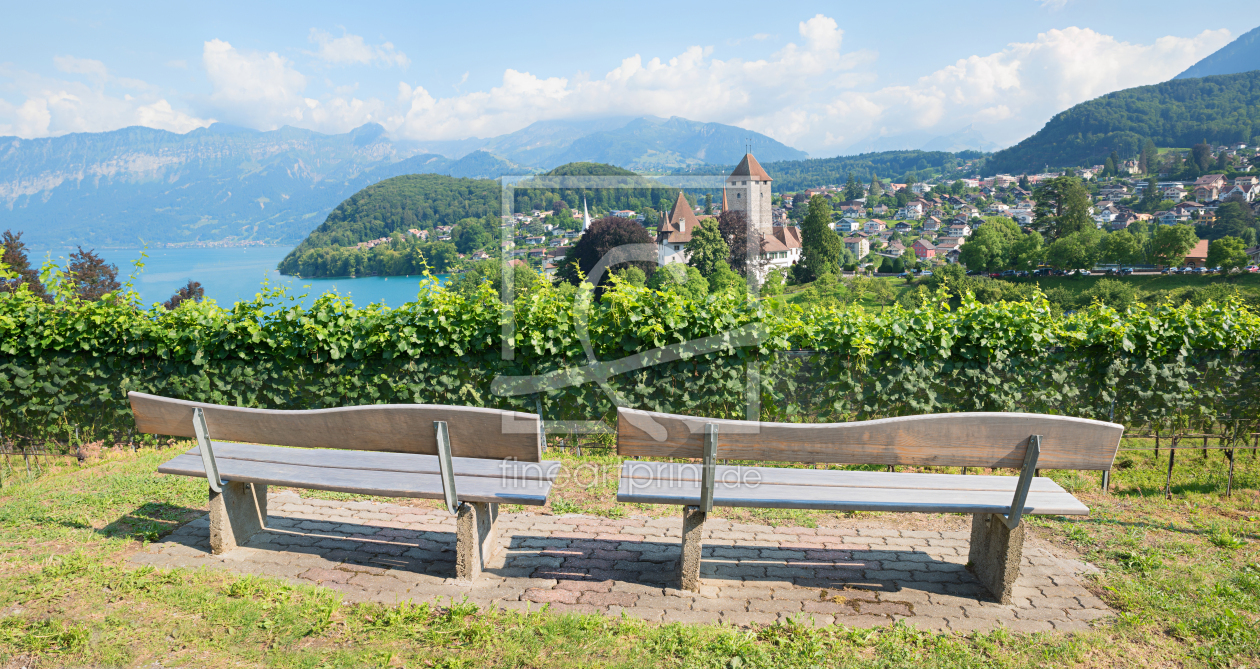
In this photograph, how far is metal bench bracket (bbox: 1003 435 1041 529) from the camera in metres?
2.73

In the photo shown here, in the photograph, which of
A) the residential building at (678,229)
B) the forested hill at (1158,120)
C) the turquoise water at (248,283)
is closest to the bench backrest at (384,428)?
the turquoise water at (248,283)

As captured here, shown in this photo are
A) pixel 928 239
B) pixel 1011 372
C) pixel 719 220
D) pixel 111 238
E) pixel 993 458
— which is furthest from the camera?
pixel 928 239

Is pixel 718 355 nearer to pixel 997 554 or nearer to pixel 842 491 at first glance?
pixel 842 491

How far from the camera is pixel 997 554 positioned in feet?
9.92

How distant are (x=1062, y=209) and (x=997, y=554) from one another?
323 feet

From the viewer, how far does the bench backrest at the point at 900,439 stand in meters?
2.73

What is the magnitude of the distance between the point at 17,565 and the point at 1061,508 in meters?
4.99

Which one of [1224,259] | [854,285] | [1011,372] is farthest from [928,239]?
[1011,372]

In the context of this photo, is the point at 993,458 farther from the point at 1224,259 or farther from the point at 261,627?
the point at 1224,259

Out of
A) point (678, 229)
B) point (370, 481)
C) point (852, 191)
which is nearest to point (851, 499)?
point (370, 481)

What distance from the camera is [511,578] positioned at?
3.16m

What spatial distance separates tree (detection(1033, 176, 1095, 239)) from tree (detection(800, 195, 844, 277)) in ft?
125

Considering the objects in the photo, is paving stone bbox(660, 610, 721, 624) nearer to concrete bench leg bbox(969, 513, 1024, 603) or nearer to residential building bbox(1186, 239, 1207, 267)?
concrete bench leg bbox(969, 513, 1024, 603)

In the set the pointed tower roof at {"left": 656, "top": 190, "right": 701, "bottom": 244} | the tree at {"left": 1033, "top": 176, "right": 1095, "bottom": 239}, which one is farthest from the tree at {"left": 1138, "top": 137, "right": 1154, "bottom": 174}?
the pointed tower roof at {"left": 656, "top": 190, "right": 701, "bottom": 244}
